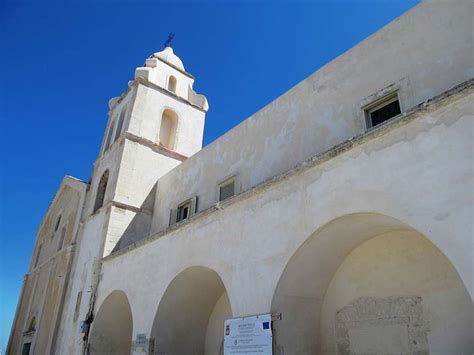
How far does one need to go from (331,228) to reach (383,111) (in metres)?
2.86

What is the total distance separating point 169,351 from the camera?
8227mm

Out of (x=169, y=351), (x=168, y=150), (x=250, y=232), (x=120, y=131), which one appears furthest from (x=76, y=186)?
(x=250, y=232)

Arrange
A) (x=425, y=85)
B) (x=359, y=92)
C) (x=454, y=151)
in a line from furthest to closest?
1. (x=359, y=92)
2. (x=425, y=85)
3. (x=454, y=151)

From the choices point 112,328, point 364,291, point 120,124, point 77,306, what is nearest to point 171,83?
point 120,124

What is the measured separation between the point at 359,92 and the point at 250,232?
3321 mm

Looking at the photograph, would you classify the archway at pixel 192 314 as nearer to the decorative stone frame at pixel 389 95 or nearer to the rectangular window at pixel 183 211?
the rectangular window at pixel 183 211

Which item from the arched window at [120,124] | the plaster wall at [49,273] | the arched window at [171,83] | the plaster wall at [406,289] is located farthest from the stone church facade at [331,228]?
the arched window at [171,83]

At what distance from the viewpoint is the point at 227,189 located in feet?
33.8

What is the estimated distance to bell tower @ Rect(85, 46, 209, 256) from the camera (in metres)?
12.9

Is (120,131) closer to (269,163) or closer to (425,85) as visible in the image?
(269,163)

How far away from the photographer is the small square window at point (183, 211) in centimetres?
1176

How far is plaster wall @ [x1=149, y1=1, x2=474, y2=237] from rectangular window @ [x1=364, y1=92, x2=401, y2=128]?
0.43ft

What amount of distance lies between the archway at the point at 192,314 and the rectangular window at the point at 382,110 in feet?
13.1

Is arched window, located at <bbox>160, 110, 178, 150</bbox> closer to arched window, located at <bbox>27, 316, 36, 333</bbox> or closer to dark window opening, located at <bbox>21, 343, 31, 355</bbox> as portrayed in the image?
arched window, located at <bbox>27, 316, 36, 333</bbox>
